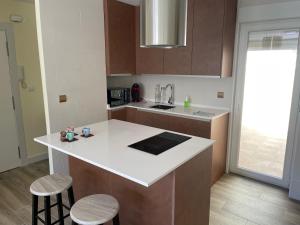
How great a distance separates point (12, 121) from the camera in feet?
11.6

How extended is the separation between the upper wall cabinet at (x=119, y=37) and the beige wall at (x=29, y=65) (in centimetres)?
132

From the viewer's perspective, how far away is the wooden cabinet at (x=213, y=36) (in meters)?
2.79

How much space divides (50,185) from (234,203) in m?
2.05

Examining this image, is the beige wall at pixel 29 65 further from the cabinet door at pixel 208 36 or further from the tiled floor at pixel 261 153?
the tiled floor at pixel 261 153

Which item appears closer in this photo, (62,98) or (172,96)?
(62,98)

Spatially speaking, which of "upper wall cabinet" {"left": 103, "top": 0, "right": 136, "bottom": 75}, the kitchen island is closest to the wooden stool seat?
the kitchen island

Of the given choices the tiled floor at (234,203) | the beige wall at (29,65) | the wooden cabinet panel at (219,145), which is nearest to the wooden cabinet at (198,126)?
the wooden cabinet panel at (219,145)

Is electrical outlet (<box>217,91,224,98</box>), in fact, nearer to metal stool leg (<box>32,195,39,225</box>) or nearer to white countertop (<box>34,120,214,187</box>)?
white countertop (<box>34,120,214,187</box>)

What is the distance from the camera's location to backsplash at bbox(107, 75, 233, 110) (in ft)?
10.8

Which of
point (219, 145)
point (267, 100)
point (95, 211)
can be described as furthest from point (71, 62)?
point (267, 100)

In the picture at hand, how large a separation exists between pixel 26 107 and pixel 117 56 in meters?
1.72

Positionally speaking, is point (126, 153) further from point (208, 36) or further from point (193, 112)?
Answer: point (208, 36)

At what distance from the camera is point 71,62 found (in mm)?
2842

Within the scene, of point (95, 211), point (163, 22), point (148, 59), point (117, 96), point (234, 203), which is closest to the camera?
point (95, 211)
